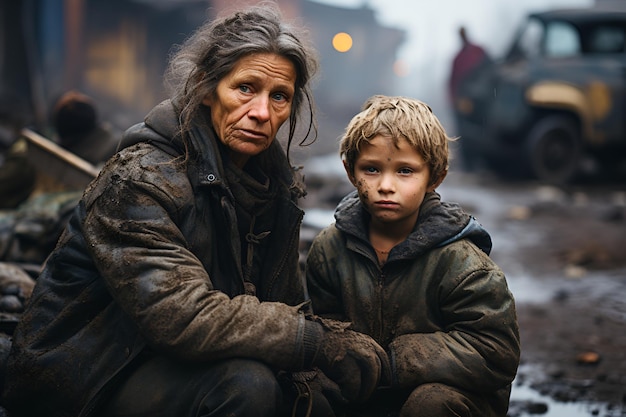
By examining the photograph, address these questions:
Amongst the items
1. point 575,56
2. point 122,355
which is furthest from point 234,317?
point 575,56

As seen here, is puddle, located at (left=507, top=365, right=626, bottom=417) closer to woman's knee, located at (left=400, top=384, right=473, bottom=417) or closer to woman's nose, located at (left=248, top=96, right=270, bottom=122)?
woman's knee, located at (left=400, top=384, right=473, bottom=417)

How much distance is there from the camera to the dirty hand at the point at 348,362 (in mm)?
2492

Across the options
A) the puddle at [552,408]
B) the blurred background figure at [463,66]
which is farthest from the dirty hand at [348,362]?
the blurred background figure at [463,66]

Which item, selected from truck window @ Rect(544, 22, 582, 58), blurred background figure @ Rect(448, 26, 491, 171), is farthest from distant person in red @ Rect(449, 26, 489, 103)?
truck window @ Rect(544, 22, 582, 58)

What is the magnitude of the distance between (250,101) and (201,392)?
101 centimetres

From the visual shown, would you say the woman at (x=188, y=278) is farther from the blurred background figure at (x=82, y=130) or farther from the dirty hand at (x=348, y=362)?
the blurred background figure at (x=82, y=130)

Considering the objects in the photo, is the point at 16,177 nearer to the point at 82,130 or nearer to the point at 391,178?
the point at 82,130

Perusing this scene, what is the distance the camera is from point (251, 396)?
234cm

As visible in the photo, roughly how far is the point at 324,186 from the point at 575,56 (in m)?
4.38

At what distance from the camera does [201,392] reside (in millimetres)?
2414

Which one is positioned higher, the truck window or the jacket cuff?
the jacket cuff

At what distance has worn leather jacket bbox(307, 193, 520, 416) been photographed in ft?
8.48

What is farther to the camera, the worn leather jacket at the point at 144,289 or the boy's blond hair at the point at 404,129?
the boy's blond hair at the point at 404,129

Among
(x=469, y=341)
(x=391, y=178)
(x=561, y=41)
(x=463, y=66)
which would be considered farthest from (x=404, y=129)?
(x=463, y=66)
